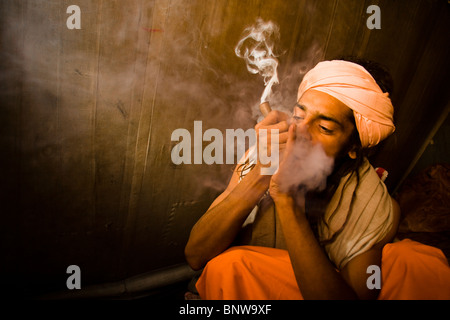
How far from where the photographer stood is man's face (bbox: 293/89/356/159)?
1.91m

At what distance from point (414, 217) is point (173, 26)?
15.0ft

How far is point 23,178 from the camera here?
2.11 meters

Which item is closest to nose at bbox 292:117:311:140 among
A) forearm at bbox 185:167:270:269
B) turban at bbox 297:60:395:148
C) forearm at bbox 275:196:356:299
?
turban at bbox 297:60:395:148

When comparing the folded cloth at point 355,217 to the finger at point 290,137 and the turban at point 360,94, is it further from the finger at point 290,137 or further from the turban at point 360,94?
the finger at point 290,137

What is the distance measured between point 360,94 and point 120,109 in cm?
209

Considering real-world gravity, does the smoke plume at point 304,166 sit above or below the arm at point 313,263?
above

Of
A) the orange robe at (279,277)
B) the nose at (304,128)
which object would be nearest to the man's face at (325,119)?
the nose at (304,128)

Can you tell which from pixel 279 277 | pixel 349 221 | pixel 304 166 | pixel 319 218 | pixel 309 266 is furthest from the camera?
pixel 319 218

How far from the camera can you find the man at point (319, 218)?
1.77 metres

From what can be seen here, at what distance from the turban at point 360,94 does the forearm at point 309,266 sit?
935 mm

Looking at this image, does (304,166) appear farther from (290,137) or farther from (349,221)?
(349,221)

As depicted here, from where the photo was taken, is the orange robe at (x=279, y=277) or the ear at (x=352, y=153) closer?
the orange robe at (x=279, y=277)

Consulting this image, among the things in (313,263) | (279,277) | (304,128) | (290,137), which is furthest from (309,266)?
(304,128)

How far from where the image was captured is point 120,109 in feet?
7.33
